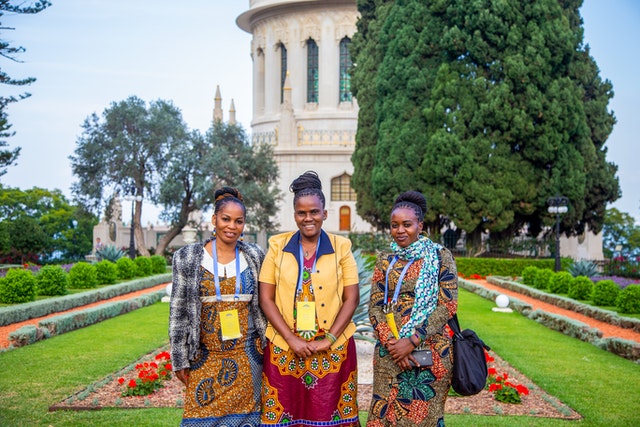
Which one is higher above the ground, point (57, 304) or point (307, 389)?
point (307, 389)

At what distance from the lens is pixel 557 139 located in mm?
20938

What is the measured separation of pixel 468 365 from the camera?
13.2 ft

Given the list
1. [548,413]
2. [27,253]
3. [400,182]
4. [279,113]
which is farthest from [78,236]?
[548,413]

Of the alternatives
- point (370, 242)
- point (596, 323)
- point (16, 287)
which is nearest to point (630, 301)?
point (596, 323)

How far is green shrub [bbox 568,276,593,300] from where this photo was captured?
1455 centimetres

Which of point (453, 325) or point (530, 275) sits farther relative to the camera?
point (530, 275)

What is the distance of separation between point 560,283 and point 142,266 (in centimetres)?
1145

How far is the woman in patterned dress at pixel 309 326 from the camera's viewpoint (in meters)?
3.96

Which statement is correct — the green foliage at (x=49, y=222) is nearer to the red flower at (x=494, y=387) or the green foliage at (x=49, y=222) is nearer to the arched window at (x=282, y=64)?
the arched window at (x=282, y=64)

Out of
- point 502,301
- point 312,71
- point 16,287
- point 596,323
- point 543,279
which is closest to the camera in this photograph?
point 596,323

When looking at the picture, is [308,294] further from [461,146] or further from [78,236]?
[78,236]

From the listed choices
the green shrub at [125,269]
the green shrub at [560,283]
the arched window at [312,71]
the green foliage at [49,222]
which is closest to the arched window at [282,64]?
the arched window at [312,71]

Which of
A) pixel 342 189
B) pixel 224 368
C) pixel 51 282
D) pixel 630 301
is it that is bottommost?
pixel 630 301

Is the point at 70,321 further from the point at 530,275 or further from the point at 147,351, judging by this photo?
the point at 530,275
